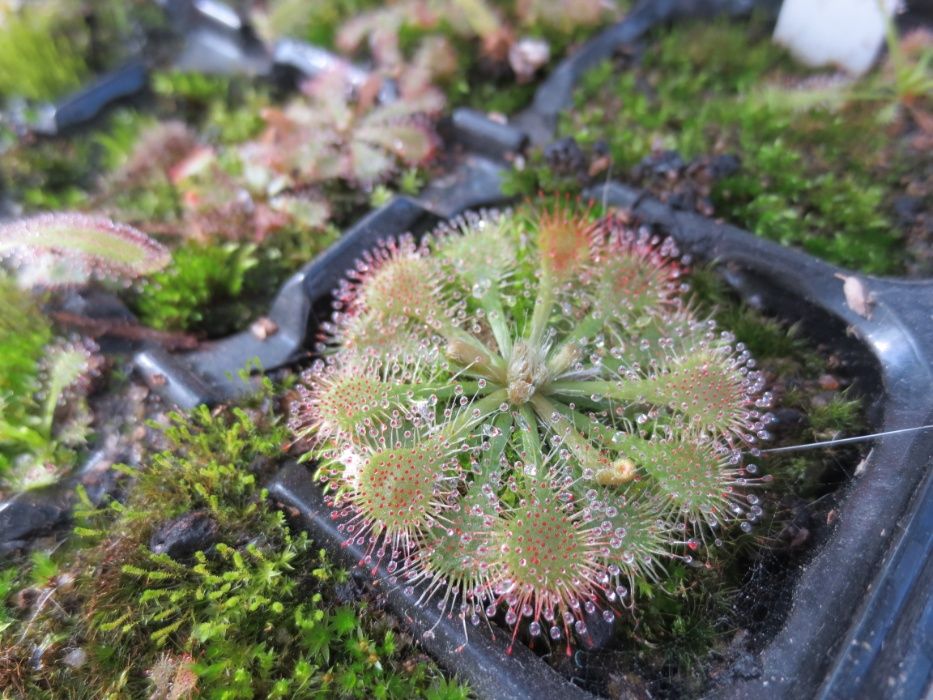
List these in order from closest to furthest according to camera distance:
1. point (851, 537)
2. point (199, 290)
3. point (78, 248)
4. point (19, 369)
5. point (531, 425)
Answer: point (851, 537), point (531, 425), point (78, 248), point (19, 369), point (199, 290)

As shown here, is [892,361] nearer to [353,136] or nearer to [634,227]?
[634,227]

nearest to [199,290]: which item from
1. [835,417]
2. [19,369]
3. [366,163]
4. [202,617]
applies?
[19,369]

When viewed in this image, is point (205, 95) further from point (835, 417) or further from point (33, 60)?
point (835, 417)

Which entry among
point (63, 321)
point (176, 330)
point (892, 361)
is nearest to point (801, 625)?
point (892, 361)

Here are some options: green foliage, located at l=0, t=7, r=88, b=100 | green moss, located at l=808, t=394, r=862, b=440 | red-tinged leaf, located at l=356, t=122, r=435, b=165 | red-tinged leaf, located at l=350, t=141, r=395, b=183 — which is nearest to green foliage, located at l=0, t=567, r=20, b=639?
red-tinged leaf, located at l=350, t=141, r=395, b=183

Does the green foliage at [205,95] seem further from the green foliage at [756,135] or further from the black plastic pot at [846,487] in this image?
the green foliage at [756,135]

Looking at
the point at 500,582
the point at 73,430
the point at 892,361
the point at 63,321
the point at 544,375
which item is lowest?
the point at 73,430
